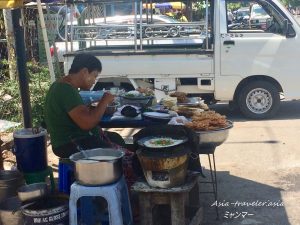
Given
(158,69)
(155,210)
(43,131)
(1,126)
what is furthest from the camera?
(158,69)

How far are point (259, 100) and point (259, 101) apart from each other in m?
0.02

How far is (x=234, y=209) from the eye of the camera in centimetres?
484

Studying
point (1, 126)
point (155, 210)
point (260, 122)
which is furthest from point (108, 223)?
point (260, 122)

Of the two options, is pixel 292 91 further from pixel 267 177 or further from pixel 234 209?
pixel 234 209

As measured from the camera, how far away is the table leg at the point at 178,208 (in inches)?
152

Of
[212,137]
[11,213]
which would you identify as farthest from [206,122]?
[11,213]

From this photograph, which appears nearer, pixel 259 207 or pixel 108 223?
pixel 108 223

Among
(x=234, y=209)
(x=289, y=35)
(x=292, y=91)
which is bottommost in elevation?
(x=234, y=209)

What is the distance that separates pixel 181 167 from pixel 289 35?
5112 mm

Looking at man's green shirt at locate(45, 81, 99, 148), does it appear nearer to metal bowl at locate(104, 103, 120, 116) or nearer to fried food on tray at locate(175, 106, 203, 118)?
metal bowl at locate(104, 103, 120, 116)

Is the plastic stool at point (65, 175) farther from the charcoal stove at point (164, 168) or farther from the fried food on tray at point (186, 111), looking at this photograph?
the fried food on tray at point (186, 111)

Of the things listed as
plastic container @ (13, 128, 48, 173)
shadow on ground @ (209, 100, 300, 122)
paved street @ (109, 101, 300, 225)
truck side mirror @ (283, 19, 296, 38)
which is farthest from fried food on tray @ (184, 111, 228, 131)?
shadow on ground @ (209, 100, 300, 122)

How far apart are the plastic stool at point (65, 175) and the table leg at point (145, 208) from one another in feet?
2.45

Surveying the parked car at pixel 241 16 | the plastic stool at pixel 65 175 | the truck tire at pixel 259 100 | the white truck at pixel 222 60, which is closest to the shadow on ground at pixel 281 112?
the truck tire at pixel 259 100
